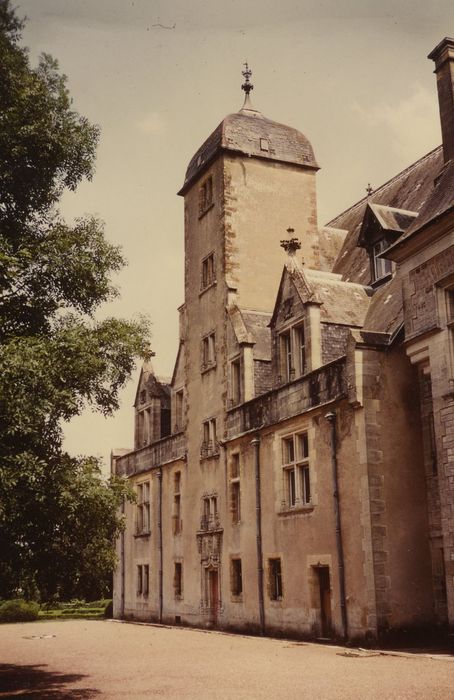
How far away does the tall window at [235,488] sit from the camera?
25.4 meters

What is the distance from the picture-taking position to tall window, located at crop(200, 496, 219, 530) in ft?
87.6

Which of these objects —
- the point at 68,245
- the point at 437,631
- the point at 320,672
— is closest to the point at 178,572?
the point at 437,631

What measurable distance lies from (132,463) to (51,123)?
22487 millimetres

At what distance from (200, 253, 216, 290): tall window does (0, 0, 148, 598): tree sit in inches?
547

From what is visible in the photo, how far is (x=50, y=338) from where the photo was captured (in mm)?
14062

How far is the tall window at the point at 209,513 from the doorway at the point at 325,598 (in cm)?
645

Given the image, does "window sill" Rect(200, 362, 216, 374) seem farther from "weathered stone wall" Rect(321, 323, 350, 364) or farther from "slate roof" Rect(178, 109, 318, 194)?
"slate roof" Rect(178, 109, 318, 194)

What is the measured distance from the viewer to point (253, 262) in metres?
28.5

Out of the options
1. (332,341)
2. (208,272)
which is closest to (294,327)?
(332,341)

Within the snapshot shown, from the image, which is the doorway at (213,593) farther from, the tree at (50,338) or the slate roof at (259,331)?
the tree at (50,338)

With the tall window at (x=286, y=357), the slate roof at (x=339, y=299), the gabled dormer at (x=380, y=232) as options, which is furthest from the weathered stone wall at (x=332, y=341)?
the gabled dormer at (x=380, y=232)

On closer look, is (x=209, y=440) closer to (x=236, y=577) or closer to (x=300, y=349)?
(x=236, y=577)

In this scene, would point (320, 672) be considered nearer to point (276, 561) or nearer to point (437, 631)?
point (437, 631)

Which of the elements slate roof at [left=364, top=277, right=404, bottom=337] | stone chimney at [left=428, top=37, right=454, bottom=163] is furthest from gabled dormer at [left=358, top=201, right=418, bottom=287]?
Result: stone chimney at [left=428, top=37, right=454, bottom=163]
